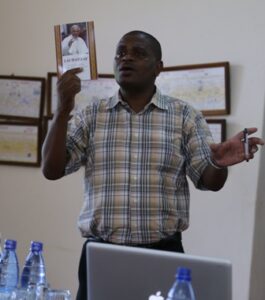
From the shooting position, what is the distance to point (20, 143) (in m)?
2.99

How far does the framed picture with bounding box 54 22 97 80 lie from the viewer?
186cm

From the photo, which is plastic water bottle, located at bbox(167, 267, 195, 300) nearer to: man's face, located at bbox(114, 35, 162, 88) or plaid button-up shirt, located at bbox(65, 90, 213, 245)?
plaid button-up shirt, located at bbox(65, 90, 213, 245)

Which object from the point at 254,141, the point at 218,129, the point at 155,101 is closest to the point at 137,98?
the point at 155,101

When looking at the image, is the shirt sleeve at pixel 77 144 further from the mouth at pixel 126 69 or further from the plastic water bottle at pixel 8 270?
the plastic water bottle at pixel 8 270

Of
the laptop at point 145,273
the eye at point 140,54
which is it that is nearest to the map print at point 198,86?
the eye at point 140,54

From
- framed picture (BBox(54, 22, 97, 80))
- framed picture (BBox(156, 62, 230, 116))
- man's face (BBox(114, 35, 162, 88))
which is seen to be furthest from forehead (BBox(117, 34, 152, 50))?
framed picture (BBox(156, 62, 230, 116))

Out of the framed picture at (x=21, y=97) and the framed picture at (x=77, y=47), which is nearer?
the framed picture at (x=77, y=47)

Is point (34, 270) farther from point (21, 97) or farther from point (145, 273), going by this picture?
point (21, 97)

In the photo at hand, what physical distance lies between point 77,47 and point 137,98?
30 centimetres

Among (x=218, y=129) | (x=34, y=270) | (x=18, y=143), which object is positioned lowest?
(x=34, y=270)

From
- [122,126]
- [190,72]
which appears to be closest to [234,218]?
[190,72]

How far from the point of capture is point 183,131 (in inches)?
77.2

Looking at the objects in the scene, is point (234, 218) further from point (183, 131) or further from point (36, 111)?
point (36, 111)

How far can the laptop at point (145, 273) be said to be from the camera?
1.05 m
